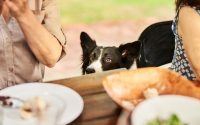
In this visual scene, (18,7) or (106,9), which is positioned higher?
(18,7)

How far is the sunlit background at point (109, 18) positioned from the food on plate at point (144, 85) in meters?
2.58

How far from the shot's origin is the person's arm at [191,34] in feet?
4.41

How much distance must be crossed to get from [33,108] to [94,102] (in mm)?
251

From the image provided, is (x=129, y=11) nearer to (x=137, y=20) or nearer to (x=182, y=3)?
(x=137, y=20)

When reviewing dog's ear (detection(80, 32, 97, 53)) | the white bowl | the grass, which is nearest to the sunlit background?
the grass

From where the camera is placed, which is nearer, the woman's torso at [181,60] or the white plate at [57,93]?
the white plate at [57,93]

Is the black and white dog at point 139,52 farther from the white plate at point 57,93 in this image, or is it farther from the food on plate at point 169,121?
the food on plate at point 169,121

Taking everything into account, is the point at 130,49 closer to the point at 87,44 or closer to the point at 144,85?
the point at 87,44

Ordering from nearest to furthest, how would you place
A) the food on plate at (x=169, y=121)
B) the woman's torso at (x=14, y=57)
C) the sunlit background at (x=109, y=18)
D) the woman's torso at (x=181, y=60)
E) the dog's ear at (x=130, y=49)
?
the food on plate at (x=169, y=121) → the woman's torso at (x=14, y=57) → the woman's torso at (x=181, y=60) → the dog's ear at (x=130, y=49) → the sunlit background at (x=109, y=18)

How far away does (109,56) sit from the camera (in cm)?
237

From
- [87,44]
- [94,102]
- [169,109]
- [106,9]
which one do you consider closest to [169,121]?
[169,109]

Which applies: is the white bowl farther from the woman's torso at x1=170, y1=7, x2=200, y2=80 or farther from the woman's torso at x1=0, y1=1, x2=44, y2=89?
the woman's torso at x1=0, y1=1, x2=44, y2=89

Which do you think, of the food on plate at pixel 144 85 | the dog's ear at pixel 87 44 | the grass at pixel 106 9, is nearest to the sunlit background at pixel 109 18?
the grass at pixel 106 9

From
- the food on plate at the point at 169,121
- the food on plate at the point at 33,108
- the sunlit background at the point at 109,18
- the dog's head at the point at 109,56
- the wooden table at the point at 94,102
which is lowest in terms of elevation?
the sunlit background at the point at 109,18
